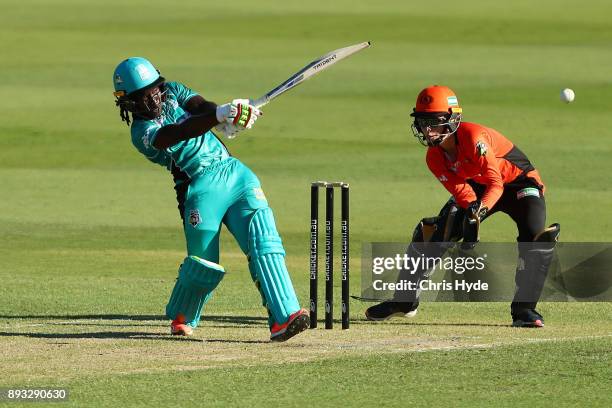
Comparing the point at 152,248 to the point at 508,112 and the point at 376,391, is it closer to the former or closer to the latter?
the point at 376,391

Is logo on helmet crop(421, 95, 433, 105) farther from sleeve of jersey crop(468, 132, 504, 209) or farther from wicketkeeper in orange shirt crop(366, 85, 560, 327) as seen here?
sleeve of jersey crop(468, 132, 504, 209)

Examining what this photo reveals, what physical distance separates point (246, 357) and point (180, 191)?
4.67ft

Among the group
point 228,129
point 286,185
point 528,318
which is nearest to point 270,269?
point 228,129

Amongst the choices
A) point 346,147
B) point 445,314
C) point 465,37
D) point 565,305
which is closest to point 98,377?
point 445,314

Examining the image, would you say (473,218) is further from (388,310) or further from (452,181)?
(388,310)

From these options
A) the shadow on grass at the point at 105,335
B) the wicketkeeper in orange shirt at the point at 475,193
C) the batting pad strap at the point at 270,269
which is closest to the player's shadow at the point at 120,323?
the shadow on grass at the point at 105,335

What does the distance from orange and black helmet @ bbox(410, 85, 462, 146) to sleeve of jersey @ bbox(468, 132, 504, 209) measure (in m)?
0.22

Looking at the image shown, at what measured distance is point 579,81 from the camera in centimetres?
3130

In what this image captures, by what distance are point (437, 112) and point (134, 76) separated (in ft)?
6.84

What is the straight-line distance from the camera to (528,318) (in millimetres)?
9641

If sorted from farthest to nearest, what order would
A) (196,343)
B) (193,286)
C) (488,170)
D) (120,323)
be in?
(120,323), (488,170), (193,286), (196,343)

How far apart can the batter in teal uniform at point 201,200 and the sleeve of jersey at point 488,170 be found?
4.88 feet

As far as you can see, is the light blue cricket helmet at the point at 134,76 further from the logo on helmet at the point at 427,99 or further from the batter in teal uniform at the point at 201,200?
the logo on helmet at the point at 427,99

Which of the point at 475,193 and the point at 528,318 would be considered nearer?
the point at 528,318
